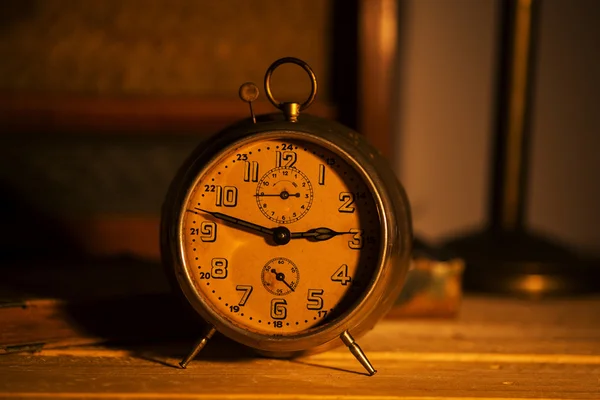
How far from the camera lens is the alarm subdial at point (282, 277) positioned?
103 centimetres

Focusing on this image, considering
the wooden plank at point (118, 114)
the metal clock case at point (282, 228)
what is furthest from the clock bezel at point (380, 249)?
the wooden plank at point (118, 114)

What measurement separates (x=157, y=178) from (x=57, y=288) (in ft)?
1.81

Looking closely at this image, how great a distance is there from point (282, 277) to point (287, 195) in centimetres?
13

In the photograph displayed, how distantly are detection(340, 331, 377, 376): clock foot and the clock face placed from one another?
0.04 m

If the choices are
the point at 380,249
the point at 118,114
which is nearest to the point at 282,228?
the point at 380,249

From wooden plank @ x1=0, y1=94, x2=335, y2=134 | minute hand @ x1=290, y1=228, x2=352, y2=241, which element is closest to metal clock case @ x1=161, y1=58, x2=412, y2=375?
minute hand @ x1=290, y1=228, x2=352, y2=241

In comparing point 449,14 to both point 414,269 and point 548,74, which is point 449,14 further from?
point 414,269

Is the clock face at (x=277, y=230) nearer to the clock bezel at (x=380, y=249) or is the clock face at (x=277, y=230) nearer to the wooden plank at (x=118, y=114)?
the clock bezel at (x=380, y=249)

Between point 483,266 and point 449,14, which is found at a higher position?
point 449,14

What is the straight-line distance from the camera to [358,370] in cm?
105

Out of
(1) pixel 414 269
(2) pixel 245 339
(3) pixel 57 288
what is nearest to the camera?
(2) pixel 245 339

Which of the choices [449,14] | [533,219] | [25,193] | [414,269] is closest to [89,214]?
[25,193]

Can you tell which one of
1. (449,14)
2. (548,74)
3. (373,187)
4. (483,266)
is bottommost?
(483,266)

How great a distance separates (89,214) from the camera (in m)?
1.72
